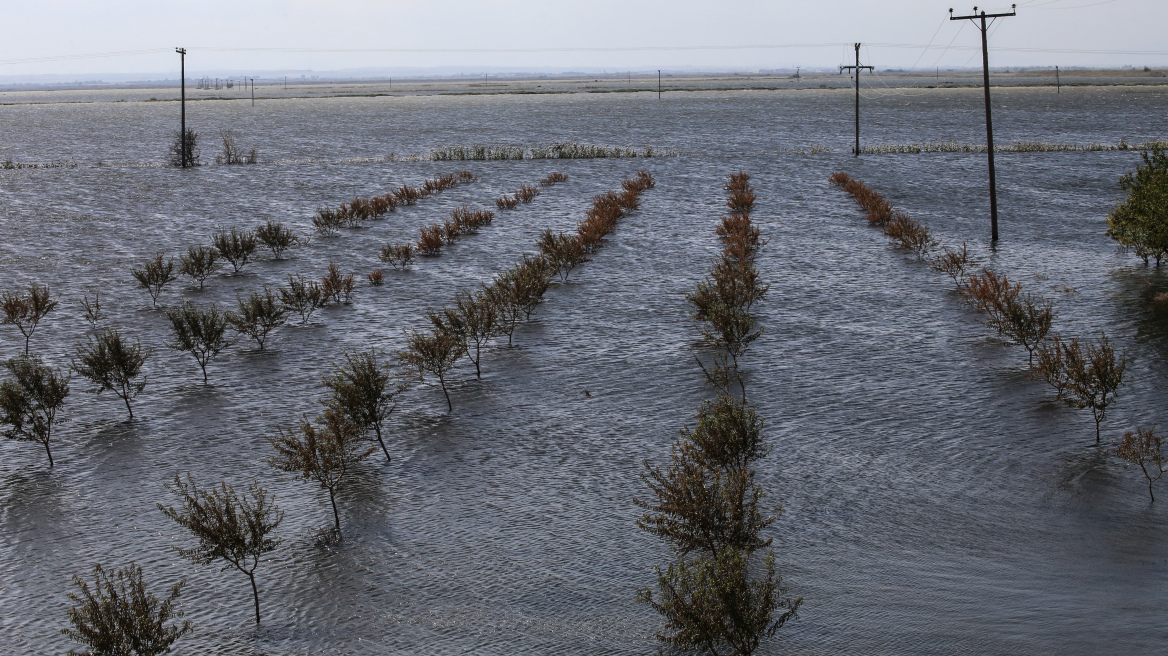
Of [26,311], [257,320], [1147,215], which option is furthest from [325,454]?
[1147,215]

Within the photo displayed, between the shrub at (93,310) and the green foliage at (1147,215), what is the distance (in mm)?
19061

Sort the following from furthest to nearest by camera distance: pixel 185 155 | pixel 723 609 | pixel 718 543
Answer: pixel 185 155 → pixel 718 543 → pixel 723 609

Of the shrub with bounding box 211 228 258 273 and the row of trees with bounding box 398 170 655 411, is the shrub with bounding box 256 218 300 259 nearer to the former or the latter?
the shrub with bounding box 211 228 258 273

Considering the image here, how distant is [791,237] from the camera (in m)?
24.7

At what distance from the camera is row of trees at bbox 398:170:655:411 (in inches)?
500

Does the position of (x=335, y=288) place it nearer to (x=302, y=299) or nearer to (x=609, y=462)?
(x=302, y=299)

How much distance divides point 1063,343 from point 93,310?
1542cm

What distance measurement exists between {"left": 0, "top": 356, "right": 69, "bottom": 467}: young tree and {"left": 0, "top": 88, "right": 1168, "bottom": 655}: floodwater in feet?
0.94

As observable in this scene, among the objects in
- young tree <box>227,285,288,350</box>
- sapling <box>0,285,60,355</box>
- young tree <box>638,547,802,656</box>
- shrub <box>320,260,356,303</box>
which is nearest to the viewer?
young tree <box>638,547,802,656</box>

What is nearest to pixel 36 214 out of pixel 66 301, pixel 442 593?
pixel 66 301

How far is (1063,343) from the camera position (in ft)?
36.2

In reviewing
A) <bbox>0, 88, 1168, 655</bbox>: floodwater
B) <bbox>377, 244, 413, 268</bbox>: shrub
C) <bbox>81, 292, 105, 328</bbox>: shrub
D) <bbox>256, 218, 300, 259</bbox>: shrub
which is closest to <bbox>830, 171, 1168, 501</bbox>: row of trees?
<bbox>0, 88, 1168, 655</bbox>: floodwater

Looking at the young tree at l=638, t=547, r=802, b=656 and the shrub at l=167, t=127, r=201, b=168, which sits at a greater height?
the shrub at l=167, t=127, r=201, b=168

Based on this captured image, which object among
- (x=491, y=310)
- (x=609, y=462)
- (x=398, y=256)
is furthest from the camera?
(x=398, y=256)
